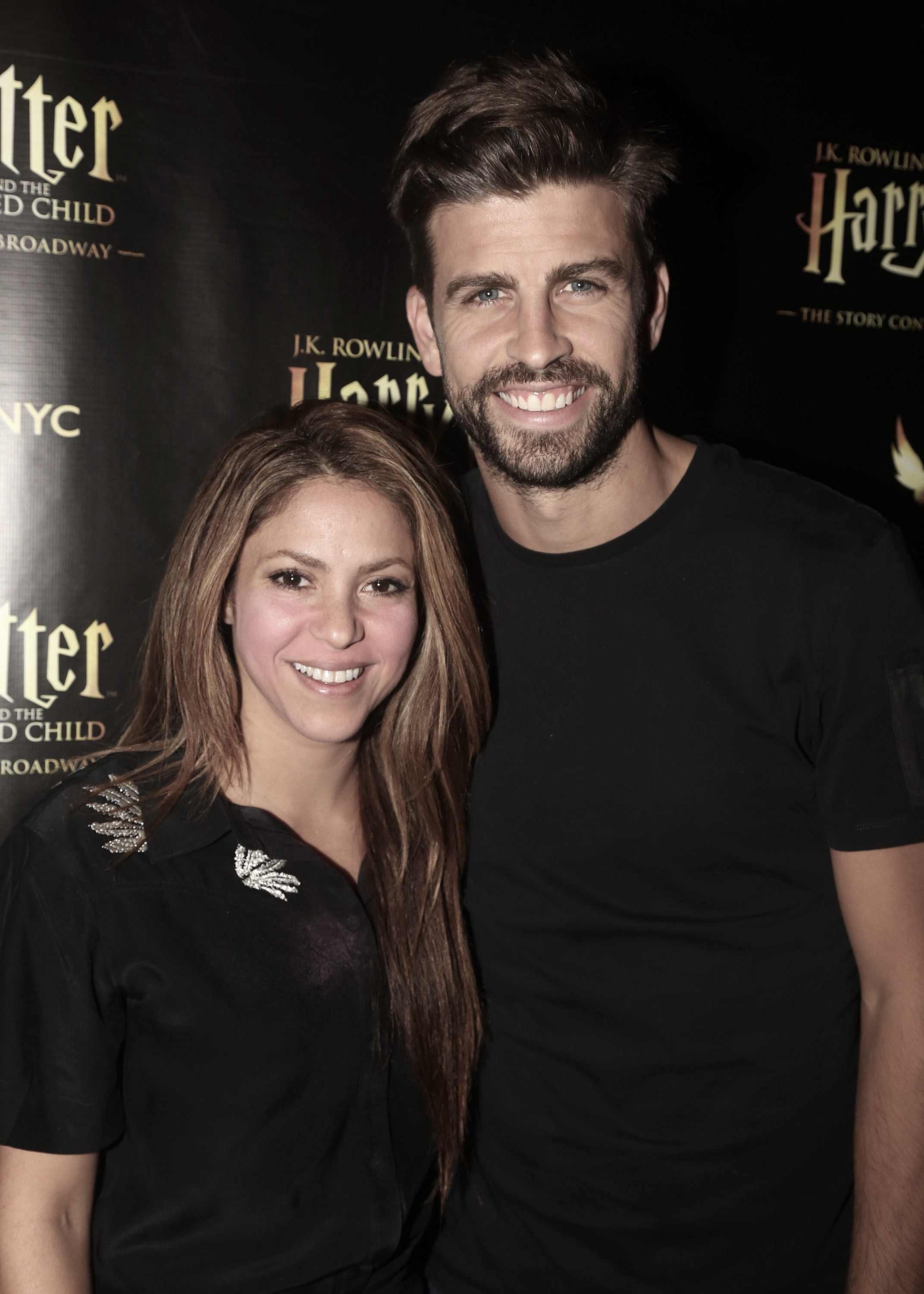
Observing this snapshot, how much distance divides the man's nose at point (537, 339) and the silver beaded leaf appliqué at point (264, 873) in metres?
0.81

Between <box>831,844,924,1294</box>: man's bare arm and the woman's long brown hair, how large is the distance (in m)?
0.58

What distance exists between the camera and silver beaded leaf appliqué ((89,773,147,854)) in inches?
55.0

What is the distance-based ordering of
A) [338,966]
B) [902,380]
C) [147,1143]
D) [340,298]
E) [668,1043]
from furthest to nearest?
[902,380], [340,298], [668,1043], [338,966], [147,1143]

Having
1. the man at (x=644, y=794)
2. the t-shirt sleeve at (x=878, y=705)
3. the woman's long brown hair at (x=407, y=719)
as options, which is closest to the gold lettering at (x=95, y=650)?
the woman's long brown hair at (x=407, y=719)

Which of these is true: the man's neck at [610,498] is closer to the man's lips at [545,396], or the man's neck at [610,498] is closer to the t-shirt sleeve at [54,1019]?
the man's lips at [545,396]

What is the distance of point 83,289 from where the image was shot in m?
2.43

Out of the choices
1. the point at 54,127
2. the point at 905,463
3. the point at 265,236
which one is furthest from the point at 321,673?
the point at 905,463

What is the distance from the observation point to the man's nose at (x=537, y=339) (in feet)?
5.18

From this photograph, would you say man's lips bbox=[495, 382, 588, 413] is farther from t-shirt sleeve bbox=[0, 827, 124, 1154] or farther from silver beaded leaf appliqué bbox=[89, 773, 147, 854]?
t-shirt sleeve bbox=[0, 827, 124, 1154]

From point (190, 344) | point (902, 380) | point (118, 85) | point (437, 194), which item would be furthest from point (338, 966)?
point (902, 380)

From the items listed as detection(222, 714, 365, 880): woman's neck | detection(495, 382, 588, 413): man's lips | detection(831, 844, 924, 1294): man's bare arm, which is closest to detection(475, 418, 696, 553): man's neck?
detection(495, 382, 588, 413): man's lips

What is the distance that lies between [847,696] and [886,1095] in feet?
1.83

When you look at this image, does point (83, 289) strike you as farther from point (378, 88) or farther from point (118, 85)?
point (378, 88)

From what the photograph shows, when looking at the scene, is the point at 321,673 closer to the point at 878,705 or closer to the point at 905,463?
the point at 878,705
